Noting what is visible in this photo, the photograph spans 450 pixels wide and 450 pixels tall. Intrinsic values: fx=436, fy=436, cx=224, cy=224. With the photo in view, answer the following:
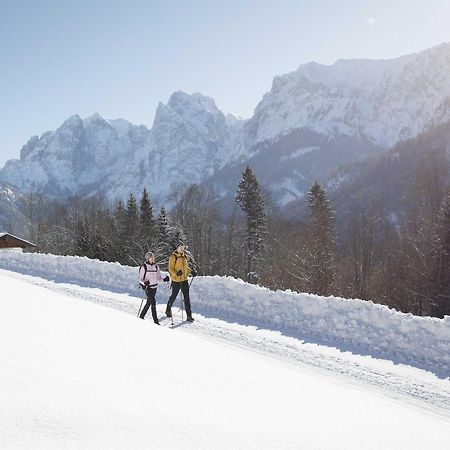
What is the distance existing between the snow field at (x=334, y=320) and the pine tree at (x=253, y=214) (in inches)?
1045

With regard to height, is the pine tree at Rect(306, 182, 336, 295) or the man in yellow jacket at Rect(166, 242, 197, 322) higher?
the pine tree at Rect(306, 182, 336, 295)

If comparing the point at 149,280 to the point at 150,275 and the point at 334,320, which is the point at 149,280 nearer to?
the point at 150,275

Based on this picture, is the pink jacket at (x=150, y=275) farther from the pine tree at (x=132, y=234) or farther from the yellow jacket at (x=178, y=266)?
the pine tree at (x=132, y=234)

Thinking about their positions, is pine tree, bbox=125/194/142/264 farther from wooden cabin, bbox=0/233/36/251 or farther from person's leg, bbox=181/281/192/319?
person's leg, bbox=181/281/192/319

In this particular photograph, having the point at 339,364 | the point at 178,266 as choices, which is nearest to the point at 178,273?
the point at 178,266

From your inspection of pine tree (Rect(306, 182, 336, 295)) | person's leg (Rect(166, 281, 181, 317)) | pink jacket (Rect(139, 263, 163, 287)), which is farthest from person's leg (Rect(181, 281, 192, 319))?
pine tree (Rect(306, 182, 336, 295))

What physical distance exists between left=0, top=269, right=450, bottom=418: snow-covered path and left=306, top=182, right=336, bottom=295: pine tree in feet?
73.4

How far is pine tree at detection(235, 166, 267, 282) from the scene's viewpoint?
42.8 meters

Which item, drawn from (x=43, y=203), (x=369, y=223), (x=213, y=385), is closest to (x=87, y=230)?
(x=369, y=223)

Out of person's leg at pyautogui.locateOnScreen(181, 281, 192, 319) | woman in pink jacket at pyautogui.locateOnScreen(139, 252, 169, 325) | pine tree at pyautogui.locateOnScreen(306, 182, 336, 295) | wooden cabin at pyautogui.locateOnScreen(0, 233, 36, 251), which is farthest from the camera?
wooden cabin at pyautogui.locateOnScreen(0, 233, 36, 251)

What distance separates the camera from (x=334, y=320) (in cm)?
1098

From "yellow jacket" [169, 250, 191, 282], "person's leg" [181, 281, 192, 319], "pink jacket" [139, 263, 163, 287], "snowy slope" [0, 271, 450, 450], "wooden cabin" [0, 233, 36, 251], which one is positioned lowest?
"wooden cabin" [0, 233, 36, 251]

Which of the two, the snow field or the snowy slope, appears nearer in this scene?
the snowy slope

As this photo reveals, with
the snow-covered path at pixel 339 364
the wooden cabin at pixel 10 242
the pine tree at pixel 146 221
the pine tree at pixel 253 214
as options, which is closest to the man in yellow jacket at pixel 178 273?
the snow-covered path at pixel 339 364
